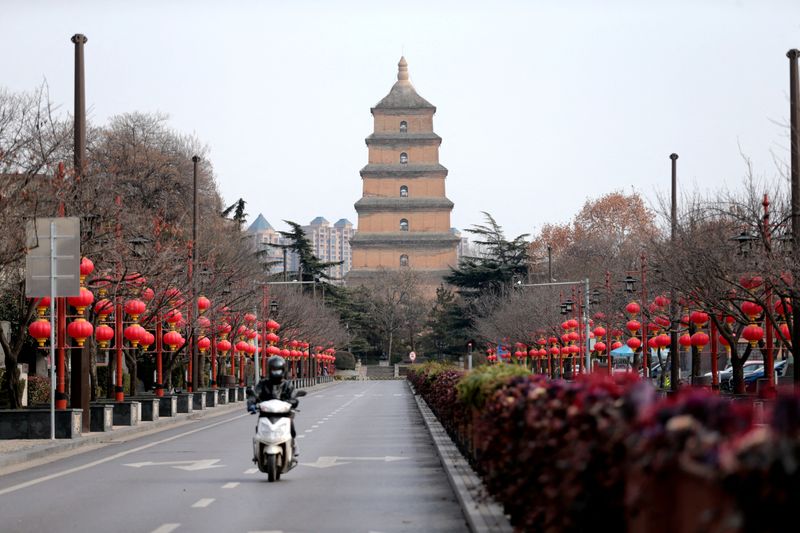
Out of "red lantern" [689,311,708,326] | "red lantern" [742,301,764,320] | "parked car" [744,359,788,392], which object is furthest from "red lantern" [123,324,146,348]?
"parked car" [744,359,788,392]

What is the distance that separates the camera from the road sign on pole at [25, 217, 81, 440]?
87.8ft

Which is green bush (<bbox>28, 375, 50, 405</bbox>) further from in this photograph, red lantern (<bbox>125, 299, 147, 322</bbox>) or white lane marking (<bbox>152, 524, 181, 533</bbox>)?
white lane marking (<bbox>152, 524, 181, 533</bbox>)

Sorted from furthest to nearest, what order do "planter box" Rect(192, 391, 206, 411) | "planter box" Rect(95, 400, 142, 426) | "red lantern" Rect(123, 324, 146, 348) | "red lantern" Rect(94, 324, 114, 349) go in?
"planter box" Rect(192, 391, 206, 411) < "planter box" Rect(95, 400, 142, 426) < "red lantern" Rect(123, 324, 146, 348) < "red lantern" Rect(94, 324, 114, 349)

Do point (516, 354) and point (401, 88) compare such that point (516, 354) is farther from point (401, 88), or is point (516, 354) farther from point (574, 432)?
point (574, 432)

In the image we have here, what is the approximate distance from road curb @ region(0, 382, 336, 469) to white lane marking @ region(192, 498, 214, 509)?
683 cm

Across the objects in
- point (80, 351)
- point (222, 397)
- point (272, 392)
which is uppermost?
point (80, 351)

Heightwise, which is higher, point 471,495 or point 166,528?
point 471,495

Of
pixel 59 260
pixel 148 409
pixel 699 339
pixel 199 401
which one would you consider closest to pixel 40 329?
pixel 59 260

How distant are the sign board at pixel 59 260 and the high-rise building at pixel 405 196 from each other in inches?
4880

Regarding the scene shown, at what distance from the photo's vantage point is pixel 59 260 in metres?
26.9

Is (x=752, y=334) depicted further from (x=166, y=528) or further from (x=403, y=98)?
(x=403, y=98)

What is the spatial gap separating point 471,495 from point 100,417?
1800 cm

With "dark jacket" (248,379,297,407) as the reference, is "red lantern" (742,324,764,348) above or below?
above

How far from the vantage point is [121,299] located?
36125mm
